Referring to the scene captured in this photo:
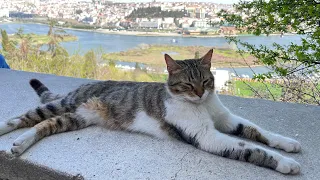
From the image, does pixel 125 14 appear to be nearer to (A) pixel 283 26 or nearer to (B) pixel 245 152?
(A) pixel 283 26

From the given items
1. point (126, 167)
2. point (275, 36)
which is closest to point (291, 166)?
point (126, 167)

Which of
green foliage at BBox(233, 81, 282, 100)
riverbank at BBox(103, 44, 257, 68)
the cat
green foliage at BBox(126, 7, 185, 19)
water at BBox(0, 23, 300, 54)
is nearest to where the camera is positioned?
the cat

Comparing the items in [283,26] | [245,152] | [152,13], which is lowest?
[245,152]

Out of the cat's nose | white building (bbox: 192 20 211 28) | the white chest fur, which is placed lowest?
the white chest fur

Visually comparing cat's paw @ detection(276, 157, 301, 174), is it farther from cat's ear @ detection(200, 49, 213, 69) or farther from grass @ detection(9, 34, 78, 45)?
grass @ detection(9, 34, 78, 45)

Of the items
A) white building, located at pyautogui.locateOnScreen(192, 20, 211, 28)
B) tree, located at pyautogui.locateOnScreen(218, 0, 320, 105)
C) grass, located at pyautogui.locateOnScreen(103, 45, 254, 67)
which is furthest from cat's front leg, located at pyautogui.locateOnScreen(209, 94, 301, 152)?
white building, located at pyautogui.locateOnScreen(192, 20, 211, 28)

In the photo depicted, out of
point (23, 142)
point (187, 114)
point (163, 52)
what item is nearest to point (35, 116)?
point (23, 142)
